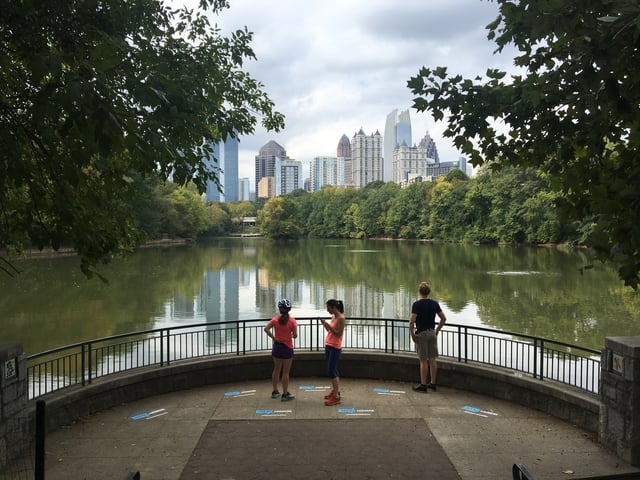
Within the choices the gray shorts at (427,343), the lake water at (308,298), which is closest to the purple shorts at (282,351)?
the gray shorts at (427,343)

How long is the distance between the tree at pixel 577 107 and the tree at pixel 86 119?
2935 millimetres

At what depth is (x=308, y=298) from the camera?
26.9m

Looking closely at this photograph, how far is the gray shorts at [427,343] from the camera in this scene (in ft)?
27.5

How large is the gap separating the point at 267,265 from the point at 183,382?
132 ft

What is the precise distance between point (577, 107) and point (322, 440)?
4.93 metres

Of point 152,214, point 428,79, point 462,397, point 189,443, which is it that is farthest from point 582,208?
point 152,214

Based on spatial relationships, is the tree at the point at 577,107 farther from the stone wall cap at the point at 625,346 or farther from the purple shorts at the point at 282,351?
the purple shorts at the point at 282,351

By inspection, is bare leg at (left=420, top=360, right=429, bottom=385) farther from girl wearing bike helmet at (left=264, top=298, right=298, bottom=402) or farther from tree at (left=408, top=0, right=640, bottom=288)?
tree at (left=408, top=0, right=640, bottom=288)

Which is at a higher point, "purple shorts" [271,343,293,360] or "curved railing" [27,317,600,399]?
"purple shorts" [271,343,293,360]

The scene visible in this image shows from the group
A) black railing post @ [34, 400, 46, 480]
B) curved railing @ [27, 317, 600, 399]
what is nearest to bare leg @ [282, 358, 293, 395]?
curved railing @ [27, 317, 600, 399]

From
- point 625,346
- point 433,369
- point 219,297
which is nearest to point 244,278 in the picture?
point 219,297

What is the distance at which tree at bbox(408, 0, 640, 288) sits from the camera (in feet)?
11.8

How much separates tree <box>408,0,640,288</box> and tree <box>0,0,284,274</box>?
293cm

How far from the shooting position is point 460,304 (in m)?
24.5
